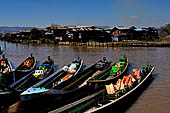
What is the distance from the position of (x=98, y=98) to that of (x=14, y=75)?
7.01m

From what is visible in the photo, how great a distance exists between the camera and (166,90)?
15531 millimetres

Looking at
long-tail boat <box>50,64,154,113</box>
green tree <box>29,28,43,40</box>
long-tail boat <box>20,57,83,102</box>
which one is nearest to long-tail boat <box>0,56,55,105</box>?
long-tail boat <box>20,57,83,102</box>

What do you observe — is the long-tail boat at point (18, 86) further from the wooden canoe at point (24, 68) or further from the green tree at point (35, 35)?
the green tree at point (35, 35)

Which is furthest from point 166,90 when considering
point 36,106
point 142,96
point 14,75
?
point 14,75

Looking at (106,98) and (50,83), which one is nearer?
(106,98)

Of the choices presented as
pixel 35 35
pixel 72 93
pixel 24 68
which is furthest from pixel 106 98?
pixel 35 35

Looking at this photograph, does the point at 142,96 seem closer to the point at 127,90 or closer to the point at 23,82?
the point at 127,90

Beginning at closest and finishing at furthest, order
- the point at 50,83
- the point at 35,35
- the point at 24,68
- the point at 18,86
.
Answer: the point at 18,86 → the point at 50,83 → the point at 24,68 → the point at 35,35

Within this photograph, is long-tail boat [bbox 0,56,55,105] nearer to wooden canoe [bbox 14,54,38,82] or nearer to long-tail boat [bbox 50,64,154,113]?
wooden canoe [bbox 14,54,38,82]

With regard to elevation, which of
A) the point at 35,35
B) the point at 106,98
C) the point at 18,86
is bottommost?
the point at 106,98

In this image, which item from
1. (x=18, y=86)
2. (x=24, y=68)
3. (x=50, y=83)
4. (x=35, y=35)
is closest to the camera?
(x=18, y=86)

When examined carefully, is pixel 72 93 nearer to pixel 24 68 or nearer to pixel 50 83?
pixel 50 83

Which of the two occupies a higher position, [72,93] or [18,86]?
[72,93]

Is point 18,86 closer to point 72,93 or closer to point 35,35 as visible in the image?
A: point 72,93
